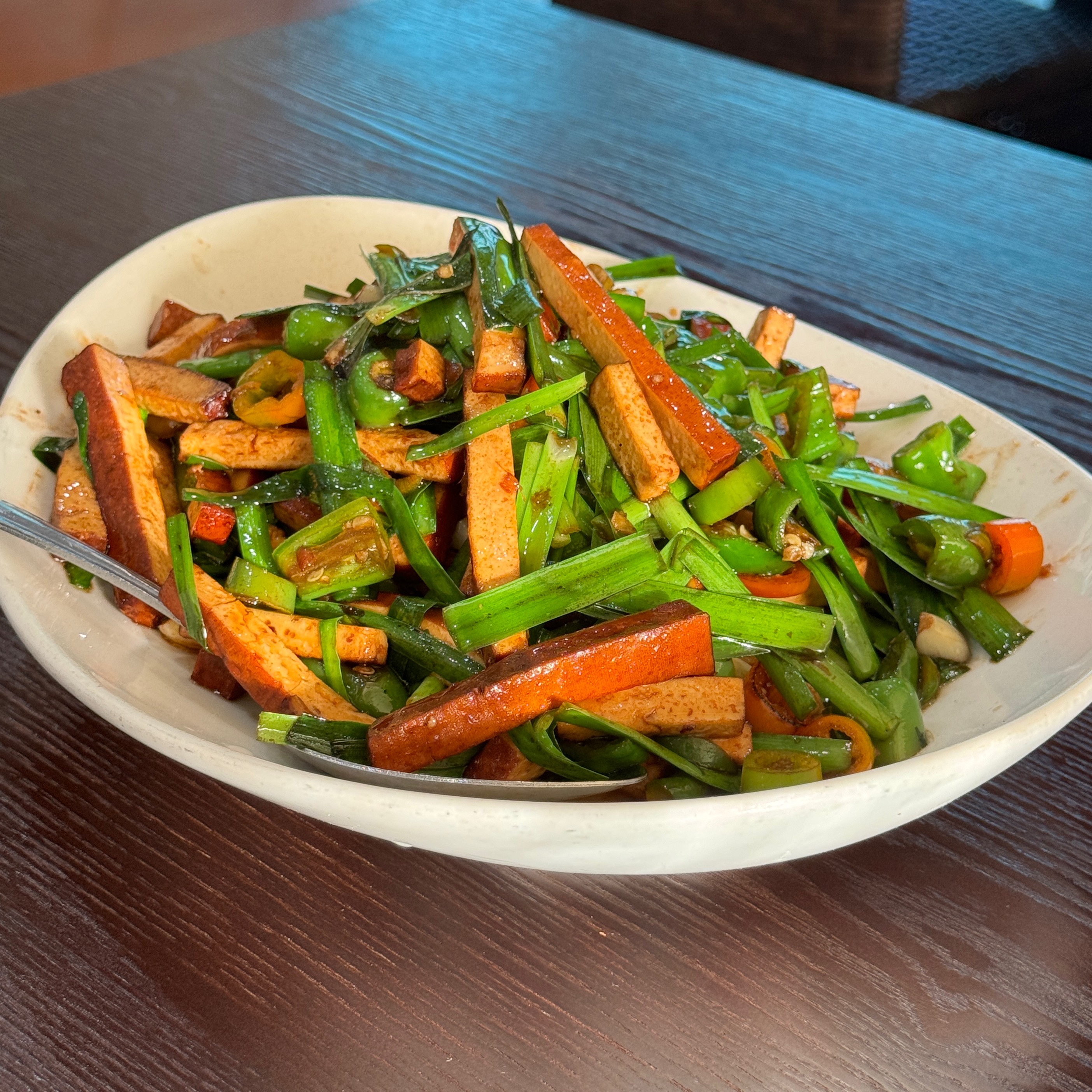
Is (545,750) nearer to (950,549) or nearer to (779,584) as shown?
(779,584)

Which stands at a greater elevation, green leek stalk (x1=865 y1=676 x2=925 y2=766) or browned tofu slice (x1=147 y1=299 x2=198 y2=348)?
browned tofu slice (x1=147 y1=299 x2=198 y2=348)

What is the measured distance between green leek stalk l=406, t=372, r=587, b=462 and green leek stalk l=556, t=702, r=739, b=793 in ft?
1.70

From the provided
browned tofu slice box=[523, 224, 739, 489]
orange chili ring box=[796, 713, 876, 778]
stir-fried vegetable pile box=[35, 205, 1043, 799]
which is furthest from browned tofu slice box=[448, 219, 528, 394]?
orange chili ring box=[796, 713, 876, 778]

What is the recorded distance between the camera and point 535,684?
144cm

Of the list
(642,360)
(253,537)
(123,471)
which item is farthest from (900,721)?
(123,471)

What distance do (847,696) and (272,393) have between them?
1.22m

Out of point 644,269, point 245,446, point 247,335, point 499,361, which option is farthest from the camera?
point 644,269

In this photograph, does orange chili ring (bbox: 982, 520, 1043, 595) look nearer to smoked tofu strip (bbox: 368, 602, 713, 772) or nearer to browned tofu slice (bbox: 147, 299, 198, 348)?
smoked tofu strip (bbox: 368, 602, 713, 772)

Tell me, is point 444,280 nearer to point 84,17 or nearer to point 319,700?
point 319,700

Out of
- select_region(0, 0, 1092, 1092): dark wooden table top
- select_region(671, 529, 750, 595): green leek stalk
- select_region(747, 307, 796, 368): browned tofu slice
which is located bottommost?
select_region(0, 0, 1092, 1092): dark wooden table top

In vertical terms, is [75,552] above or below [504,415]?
below

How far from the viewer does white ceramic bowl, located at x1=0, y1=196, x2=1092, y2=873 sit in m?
1.28

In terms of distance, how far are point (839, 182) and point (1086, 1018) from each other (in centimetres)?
287

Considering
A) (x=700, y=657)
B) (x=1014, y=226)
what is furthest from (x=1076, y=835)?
(x=1014, y=226)
